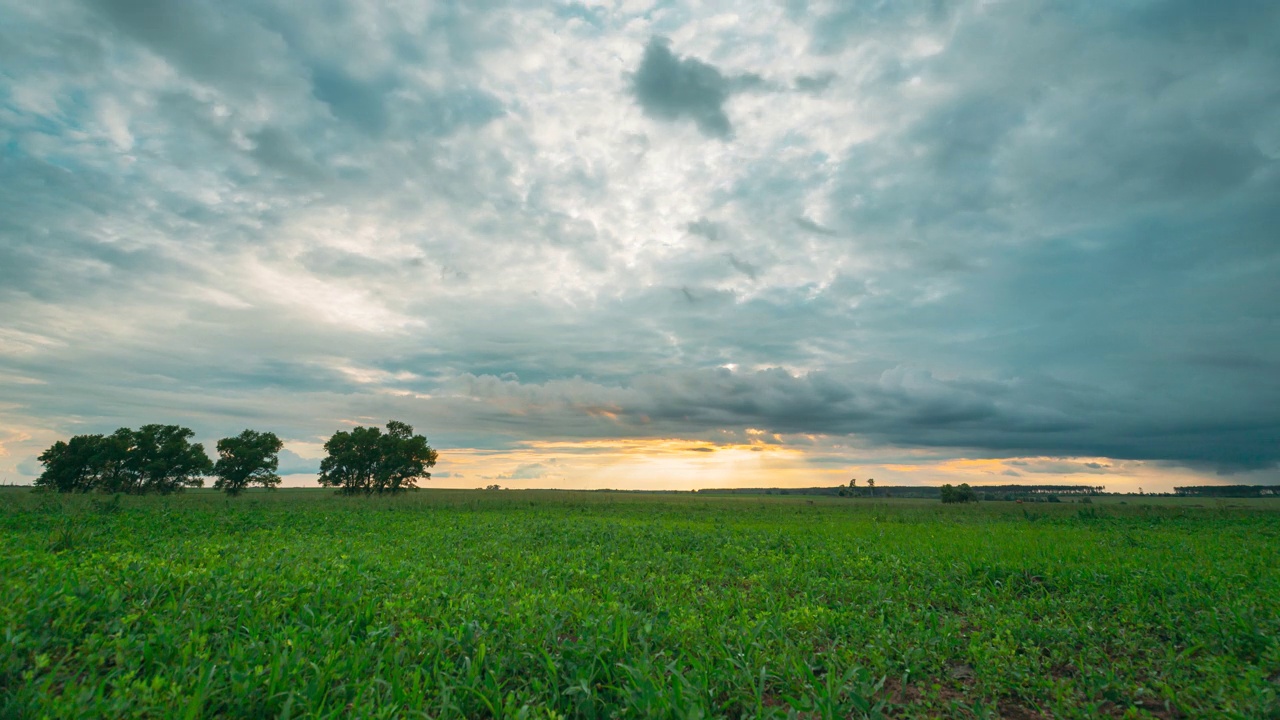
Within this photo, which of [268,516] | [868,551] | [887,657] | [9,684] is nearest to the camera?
[9,684]

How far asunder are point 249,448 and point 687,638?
231 ft

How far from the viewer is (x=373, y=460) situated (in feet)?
216

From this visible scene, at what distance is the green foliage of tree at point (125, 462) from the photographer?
53.1m

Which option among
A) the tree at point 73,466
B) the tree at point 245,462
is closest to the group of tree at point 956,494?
the tree at point 245,462

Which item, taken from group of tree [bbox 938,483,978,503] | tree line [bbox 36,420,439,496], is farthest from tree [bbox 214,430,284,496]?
group of tree [bbox 938,483,978,503]

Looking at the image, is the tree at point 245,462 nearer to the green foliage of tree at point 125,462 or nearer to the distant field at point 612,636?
the green foliage of tree at point 125,462

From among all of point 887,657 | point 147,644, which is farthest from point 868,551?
point 147,644

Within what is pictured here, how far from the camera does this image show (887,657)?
6.98m

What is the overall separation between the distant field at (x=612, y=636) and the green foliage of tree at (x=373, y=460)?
2211 inches

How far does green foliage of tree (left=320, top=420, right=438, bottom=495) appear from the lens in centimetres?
6488

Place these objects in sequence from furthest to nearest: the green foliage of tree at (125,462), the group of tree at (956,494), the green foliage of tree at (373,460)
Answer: the group of tree at (956,494)
the green foliage of tree at (373,460)
the green foliage of tree at (125,462)

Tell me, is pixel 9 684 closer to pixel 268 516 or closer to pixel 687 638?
pixel 687 638

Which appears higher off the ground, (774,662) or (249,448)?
(249,448)

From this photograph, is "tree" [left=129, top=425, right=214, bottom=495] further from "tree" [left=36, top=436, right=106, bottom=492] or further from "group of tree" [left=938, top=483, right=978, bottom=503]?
"group of tree" [left=938, top=483, right=978, bottom=503]
